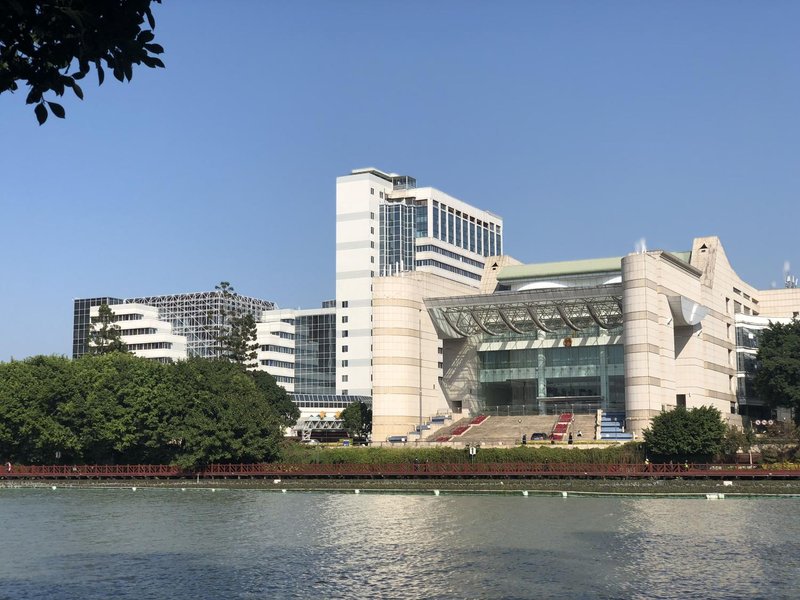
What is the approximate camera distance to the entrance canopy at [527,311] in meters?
103

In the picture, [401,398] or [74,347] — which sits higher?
[74,347]

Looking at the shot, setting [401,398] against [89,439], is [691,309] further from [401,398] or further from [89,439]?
[89,439]

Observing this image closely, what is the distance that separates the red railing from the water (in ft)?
38.3

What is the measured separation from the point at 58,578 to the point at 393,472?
52.6 meters

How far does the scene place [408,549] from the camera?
138ft

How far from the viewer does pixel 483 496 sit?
2864 inches

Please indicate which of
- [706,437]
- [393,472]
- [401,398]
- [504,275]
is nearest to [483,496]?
[393,472]

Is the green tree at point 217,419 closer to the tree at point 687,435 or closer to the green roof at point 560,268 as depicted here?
the tree at point 687,435

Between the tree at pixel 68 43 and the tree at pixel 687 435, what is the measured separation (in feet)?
246

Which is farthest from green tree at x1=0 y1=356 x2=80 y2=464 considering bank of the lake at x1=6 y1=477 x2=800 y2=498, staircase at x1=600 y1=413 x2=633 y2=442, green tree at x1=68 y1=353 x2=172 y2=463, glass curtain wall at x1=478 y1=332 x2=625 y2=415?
staircase at x1=600 y1=413 x2=633 y2=442

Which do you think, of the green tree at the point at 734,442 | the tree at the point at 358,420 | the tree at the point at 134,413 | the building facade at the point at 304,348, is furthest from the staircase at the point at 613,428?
the building facade at the point at 304,348

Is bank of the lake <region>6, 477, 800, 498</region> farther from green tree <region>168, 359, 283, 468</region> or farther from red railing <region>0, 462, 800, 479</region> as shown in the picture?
green tree <region>168, 359, 283, 468</region>

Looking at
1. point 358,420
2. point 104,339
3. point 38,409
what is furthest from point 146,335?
point 38,409

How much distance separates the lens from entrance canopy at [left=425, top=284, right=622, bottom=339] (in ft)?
339
